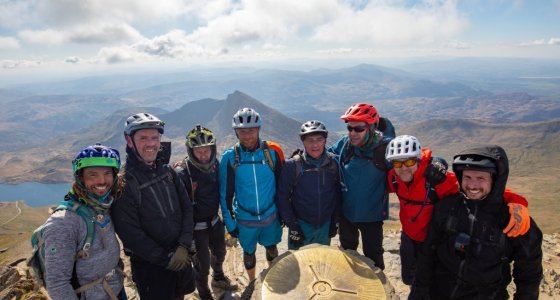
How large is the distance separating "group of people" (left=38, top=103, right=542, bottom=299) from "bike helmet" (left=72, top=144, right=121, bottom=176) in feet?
0.07

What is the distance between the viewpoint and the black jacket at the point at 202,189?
9.54 meters

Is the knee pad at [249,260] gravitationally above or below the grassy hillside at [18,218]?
above

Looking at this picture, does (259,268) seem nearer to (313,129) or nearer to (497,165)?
(313,129)

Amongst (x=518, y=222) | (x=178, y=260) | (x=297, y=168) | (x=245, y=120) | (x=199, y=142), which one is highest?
(x=245, y=120)

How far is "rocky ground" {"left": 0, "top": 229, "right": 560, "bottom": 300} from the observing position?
11.7 m

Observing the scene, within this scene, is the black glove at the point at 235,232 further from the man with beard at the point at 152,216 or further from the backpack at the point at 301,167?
the backpack at the point at 301,167

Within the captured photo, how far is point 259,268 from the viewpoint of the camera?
542 inches

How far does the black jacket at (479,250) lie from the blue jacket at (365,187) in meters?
2.33

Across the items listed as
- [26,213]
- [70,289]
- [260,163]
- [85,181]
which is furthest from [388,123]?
[26,213]

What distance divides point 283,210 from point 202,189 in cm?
268

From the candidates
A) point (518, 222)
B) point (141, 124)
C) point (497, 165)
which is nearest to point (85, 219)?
point (141, 124)

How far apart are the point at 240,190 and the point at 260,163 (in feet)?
3.63

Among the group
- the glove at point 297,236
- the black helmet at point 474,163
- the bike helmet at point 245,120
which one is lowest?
the glove at point 297,236

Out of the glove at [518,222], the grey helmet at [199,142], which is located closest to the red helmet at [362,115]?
the grey helmet at [199,142]
